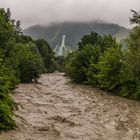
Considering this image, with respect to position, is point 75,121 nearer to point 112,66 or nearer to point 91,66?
point 112,66

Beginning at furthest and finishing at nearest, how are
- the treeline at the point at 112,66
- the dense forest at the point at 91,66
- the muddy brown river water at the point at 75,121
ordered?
1. the treeline at the point at 112,66
2. the dense forest at the point at 91,66
3. the muddy brown river water at the point at 75,121

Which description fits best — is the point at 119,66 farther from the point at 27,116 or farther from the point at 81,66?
the point at 27,116

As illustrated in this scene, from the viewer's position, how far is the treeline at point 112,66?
1708 inches

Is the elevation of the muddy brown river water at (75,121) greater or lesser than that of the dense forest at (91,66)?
lesser

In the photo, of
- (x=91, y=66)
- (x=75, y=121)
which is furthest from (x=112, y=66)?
(x=75, y=121)

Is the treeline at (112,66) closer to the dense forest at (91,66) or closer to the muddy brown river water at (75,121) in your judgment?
the dense forest at (91,66)

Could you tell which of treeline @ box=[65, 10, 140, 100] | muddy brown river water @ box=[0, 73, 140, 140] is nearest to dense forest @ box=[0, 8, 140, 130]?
treeline @ box=[65, 10, 140, 100]

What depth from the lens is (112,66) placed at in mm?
51438

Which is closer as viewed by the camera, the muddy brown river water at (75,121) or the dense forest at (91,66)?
the muddy brown river water at (75,121)

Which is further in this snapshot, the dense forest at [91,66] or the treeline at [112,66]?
the treeline at [112,66]

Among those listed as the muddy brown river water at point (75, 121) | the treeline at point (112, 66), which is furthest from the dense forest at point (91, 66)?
the muddy brown river water at point (75, 121)

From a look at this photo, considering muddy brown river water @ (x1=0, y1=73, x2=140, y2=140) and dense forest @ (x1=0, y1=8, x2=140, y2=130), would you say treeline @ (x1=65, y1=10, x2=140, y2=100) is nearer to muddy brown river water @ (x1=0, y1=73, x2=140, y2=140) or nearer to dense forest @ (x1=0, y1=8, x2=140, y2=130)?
dense forest @ (x1=0, y1=8, x2=140, y2=130)

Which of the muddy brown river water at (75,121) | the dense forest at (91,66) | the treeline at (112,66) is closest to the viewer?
the muddy brown river water at (75,121)

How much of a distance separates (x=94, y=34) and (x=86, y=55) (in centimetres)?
1047
